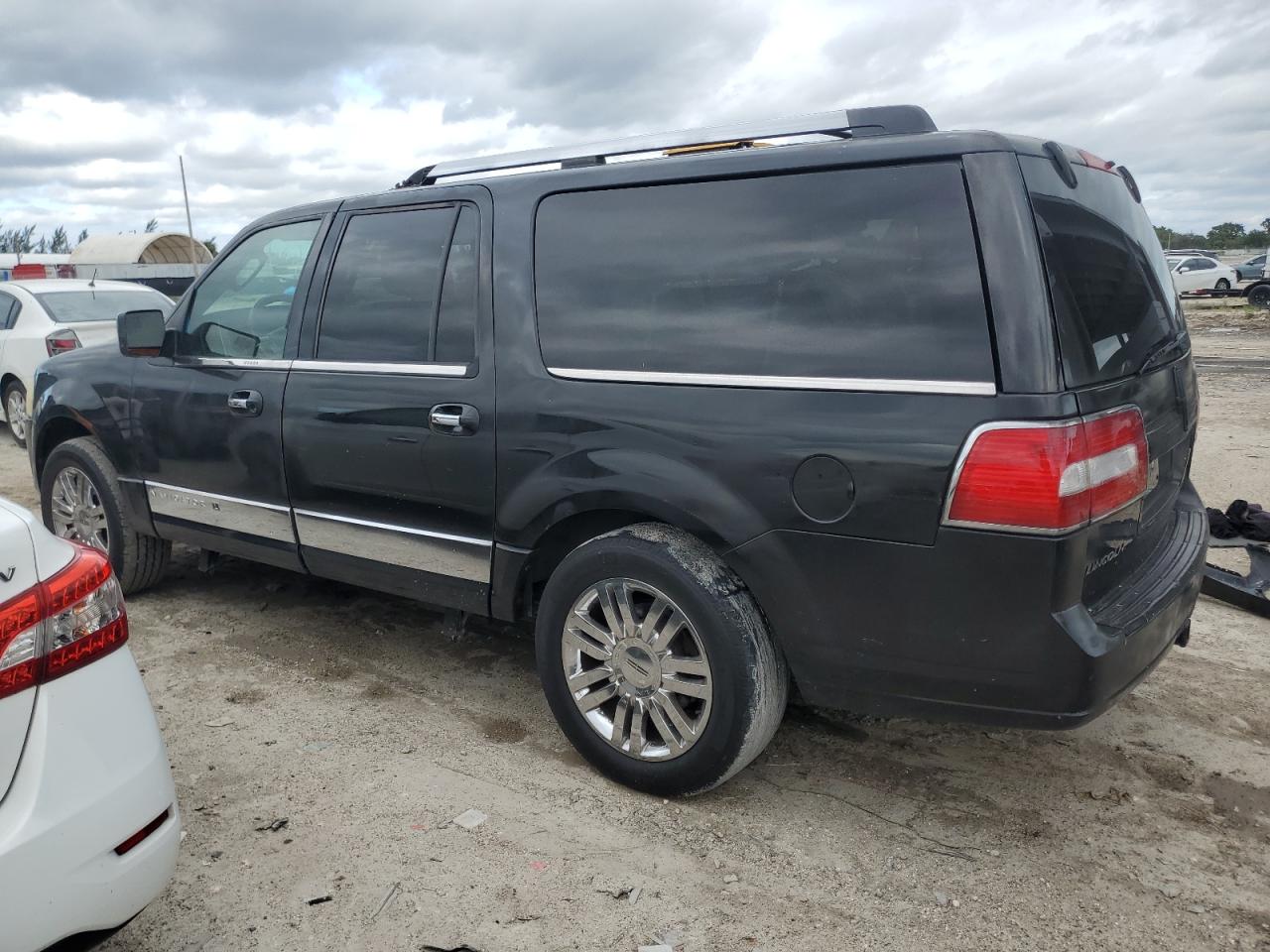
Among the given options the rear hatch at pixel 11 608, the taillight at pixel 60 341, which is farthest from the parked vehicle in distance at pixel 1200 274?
the rear hatch at pixel 11 608

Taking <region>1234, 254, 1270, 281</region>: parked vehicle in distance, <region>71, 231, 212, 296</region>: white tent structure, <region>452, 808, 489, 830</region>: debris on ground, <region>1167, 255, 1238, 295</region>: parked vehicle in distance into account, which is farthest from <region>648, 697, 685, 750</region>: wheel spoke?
<region>1234, 254, 1270, 281</region>: parked vehicle in distance

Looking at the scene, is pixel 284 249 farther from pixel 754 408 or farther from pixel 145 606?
pixel 754 408

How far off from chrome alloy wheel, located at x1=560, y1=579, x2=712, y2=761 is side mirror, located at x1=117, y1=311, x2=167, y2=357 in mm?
2474

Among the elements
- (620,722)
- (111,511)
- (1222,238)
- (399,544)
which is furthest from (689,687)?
(1222,238)

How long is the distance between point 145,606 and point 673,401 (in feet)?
10.9

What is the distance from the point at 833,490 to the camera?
8.53ft

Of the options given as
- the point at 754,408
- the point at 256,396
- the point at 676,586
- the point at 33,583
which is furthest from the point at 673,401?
the point at 256,396

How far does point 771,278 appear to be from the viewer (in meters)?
2.73

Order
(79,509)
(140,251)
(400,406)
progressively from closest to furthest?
(400,406), (79,509), (140,251)

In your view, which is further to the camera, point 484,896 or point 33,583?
point 484,896

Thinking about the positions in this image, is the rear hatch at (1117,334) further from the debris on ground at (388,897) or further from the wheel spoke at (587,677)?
the debris on ground at (388,897)

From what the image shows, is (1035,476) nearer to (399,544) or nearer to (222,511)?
(399,544)

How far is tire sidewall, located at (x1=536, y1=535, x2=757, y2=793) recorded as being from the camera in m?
2.81

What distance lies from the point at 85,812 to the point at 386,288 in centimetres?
222
